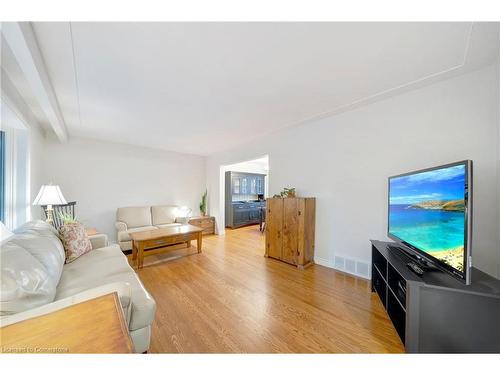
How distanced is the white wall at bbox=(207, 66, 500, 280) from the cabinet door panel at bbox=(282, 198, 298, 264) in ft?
1.32

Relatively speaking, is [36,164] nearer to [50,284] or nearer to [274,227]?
[50,284]

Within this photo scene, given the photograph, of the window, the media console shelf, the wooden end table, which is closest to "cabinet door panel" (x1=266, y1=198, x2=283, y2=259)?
the media console shelf

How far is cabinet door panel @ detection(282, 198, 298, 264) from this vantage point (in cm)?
271

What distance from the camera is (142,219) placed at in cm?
390

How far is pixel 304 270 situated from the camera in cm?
260

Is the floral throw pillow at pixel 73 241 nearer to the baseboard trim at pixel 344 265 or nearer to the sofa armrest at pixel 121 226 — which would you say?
the sofa armrest at pixel 121 226

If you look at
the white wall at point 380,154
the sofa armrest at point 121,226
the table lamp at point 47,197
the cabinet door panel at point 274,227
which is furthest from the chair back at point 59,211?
the white wall at point 380,154

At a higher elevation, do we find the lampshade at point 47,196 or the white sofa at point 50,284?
the lampshade at point 47,196

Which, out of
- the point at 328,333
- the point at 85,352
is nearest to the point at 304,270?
the point at 328,333

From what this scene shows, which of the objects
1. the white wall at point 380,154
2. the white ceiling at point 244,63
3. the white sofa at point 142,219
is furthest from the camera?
the white sofa at point 142,219

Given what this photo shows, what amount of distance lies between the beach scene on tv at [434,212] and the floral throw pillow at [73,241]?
126 inches

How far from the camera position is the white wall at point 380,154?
5.23 ft

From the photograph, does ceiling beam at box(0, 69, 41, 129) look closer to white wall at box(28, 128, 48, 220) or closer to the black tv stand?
white wall at box(28, 128, 48, 220)
